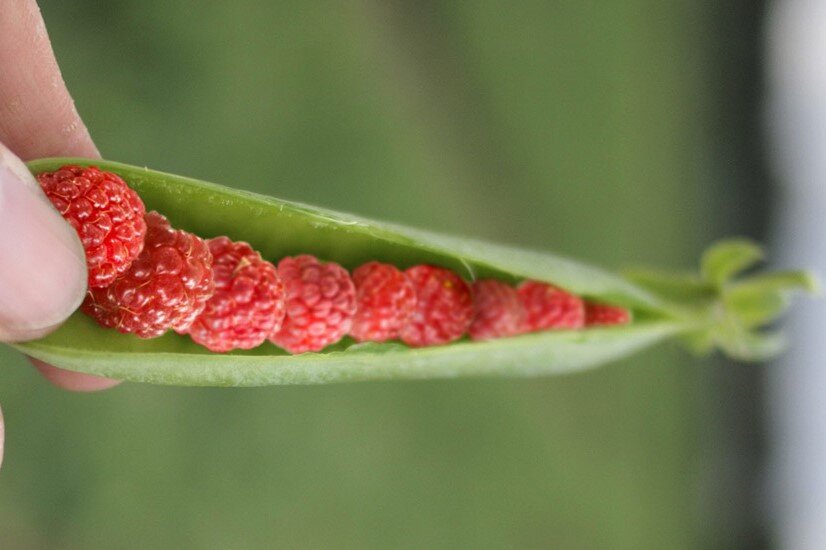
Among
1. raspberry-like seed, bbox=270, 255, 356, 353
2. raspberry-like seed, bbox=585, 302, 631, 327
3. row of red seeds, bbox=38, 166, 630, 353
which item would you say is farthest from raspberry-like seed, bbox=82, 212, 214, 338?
raspberry-like seed, bbox=585, 302, 631, 327

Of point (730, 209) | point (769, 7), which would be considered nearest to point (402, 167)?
point (730, 209)

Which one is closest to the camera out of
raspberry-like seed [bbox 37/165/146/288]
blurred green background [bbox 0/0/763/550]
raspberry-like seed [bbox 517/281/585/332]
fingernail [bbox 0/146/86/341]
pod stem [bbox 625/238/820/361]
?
fingernail [bbox 0/146/86/341]

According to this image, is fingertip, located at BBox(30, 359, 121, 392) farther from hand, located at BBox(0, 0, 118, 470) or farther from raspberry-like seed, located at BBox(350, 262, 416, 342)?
raspberry-like seed, located at BBox(350, 262, 416, 342)

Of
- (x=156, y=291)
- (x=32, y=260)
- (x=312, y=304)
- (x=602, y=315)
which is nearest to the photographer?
(x=32, y=260)

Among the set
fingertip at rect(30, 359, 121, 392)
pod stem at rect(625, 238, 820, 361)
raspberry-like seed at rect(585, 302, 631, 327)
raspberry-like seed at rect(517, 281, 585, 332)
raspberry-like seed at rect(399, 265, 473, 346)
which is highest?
pod stem at rect(625, 238, 820, 361)

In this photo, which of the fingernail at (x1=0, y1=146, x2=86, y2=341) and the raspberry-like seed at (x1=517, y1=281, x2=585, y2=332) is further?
the raspberry-like seed at (x1=517, y1=281, x2=585, y2=332)

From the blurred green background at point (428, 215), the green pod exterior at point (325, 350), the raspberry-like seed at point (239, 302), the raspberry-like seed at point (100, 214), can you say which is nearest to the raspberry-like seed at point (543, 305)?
the green pod exterior at point (325, 350)

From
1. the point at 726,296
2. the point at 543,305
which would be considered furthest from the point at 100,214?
the point at 726,296

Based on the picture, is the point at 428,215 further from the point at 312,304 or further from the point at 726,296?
the point at 312,304
